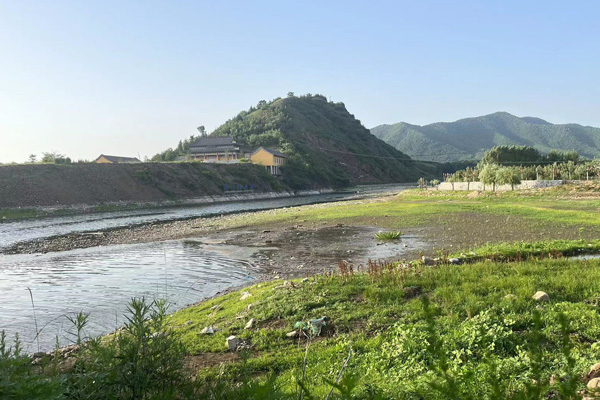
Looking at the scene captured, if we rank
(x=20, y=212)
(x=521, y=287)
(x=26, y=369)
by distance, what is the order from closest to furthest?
1. (x=26, y=369)
2. (x=521, y=287)
3. (x=20, y=212)

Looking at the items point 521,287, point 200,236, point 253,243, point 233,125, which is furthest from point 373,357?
point 233,125

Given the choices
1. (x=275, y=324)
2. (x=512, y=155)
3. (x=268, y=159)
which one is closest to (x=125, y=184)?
(x=268, y=159)

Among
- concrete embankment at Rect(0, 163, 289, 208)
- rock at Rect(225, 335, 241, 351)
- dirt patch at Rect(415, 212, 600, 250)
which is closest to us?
rock at Rect(225, 335, 241, 351)

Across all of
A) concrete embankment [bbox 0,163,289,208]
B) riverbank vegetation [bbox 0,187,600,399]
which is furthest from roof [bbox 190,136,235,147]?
riverbank vegetation [bbox 0,187,600,399]

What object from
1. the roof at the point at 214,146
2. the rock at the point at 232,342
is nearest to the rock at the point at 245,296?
the rock at the point at 232,342

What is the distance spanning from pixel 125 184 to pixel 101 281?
5875 cm

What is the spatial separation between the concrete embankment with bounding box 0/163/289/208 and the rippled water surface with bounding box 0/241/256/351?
38.8 meters

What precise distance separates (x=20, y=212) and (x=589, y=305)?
204 feet

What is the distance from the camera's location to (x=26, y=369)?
3879 mm

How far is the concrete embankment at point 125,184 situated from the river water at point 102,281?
38.1 meters

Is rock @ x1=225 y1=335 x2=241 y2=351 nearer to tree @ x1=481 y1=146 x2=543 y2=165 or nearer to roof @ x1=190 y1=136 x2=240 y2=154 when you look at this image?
tree @ x1=481 y1=146 x2=543 y2=165

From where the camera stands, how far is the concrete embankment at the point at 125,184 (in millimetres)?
58906

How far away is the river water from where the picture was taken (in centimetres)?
1268

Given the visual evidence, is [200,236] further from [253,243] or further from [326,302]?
[326,302]
